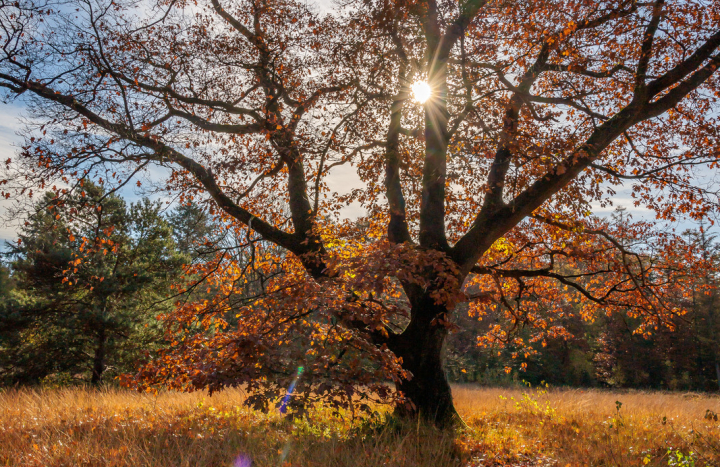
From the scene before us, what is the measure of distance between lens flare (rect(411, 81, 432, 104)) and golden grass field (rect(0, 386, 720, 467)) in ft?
17.2

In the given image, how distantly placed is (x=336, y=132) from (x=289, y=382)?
502cm

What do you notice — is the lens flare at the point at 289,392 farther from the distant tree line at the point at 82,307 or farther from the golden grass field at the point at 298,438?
the distant tree line at the point at 82,307

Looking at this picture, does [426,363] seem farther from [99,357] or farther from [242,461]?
[99,357]

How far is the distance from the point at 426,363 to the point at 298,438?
7.13 feet

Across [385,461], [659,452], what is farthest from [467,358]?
[385,461]

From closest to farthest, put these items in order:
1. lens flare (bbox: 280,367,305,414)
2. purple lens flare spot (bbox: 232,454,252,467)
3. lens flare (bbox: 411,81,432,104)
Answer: lens flare (bbox: 280,367,305,414) → purple lens flare spot (bbox: 232,454,252,467) → lens flare (bbox: 411,81,432,104)

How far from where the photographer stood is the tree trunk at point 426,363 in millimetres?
5973

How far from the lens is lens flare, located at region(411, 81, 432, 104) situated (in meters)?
6.91

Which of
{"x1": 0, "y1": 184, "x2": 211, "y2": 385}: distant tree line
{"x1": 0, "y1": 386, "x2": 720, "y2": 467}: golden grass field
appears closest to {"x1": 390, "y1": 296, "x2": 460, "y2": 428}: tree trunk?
{"x1": 0, "y1": 386, "x2": 720, "y2": 467}: golden grass field

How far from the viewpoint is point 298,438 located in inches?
195

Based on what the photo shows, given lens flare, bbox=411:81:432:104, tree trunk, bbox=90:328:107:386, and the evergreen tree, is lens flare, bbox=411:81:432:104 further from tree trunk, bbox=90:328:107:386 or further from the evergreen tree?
tree trunk, bbox=90:328:107:386

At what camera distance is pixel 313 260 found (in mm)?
6766

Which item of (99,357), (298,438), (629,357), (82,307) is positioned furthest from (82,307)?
(629,357)

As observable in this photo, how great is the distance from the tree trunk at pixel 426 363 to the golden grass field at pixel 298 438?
481 mm
